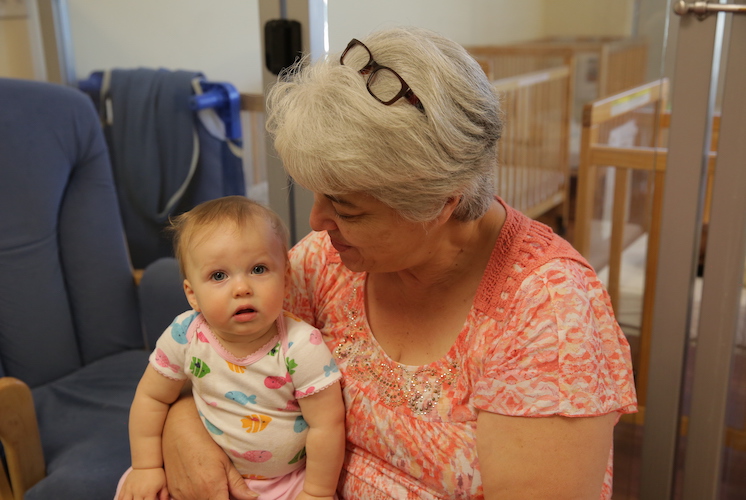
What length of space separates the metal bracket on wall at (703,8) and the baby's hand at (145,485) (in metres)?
1.28

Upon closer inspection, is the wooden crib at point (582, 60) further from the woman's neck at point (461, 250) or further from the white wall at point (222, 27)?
the woman's neck at point (461, 250)

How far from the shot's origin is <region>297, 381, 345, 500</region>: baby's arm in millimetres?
1169

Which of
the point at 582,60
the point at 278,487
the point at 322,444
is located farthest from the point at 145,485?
the point at 582,60

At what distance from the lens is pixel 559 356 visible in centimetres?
100

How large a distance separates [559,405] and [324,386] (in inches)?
15.2

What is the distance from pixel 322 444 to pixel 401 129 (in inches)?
21.5

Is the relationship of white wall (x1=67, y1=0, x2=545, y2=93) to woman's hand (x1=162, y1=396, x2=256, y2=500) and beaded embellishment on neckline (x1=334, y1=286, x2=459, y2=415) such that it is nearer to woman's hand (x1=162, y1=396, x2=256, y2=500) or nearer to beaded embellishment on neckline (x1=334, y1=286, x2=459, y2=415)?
beaded embellishment on neckline (x1=334, y1=286, x2=459, y2=415)

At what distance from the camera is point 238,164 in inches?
90.6

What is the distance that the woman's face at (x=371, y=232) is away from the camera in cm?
106

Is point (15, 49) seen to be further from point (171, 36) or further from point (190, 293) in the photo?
point (190, 293)

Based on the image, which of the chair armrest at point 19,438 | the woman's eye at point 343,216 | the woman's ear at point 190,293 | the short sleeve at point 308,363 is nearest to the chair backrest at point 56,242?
the chair armrest at point 19,438

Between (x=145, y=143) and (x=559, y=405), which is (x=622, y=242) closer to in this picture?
(x=559, y=405)

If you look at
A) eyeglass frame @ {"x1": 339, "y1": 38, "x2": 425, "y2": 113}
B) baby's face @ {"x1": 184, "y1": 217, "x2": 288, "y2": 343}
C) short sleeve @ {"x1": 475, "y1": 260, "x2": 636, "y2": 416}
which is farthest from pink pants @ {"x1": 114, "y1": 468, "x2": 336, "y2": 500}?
eyeglass frame @ {"x1": 339, "y1": 38, "x2": 425, "y2": 113}

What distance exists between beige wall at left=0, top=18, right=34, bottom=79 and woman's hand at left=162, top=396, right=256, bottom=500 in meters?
1.75
